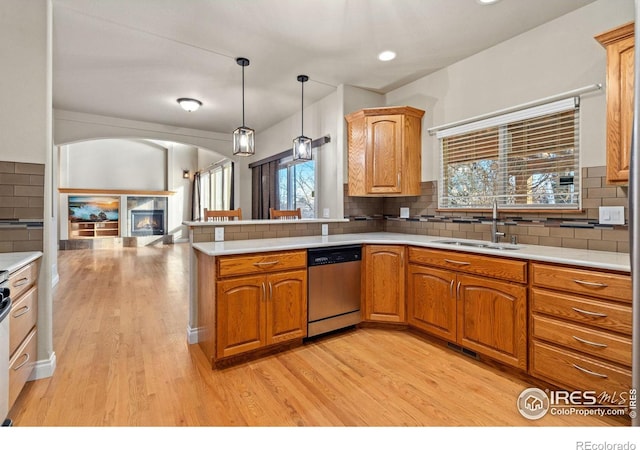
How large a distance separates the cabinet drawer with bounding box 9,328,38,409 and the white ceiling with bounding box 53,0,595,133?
239cm

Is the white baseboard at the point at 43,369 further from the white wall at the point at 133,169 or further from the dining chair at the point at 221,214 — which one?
the white wall at the point at 133,169

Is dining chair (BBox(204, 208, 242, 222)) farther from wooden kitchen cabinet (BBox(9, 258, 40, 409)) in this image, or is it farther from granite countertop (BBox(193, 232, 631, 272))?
wooden kitchen cabinet (BBox(9, 258, 40, 409))

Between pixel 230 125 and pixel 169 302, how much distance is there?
317 cm

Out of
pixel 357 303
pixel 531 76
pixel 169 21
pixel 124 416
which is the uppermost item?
pixel 169 21

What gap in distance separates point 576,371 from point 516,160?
5.68 ft

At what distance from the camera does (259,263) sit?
242 cm

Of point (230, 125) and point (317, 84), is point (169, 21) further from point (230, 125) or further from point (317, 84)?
point (230, 125)

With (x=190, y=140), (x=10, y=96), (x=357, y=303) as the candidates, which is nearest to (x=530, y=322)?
(x=357, y=303)

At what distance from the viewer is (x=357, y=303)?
9.95ft

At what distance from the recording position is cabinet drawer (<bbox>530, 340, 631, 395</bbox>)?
5.64 ft

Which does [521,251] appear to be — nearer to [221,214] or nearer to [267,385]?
[267,385]

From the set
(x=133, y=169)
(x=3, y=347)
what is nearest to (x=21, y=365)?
(x=3, y=347)
